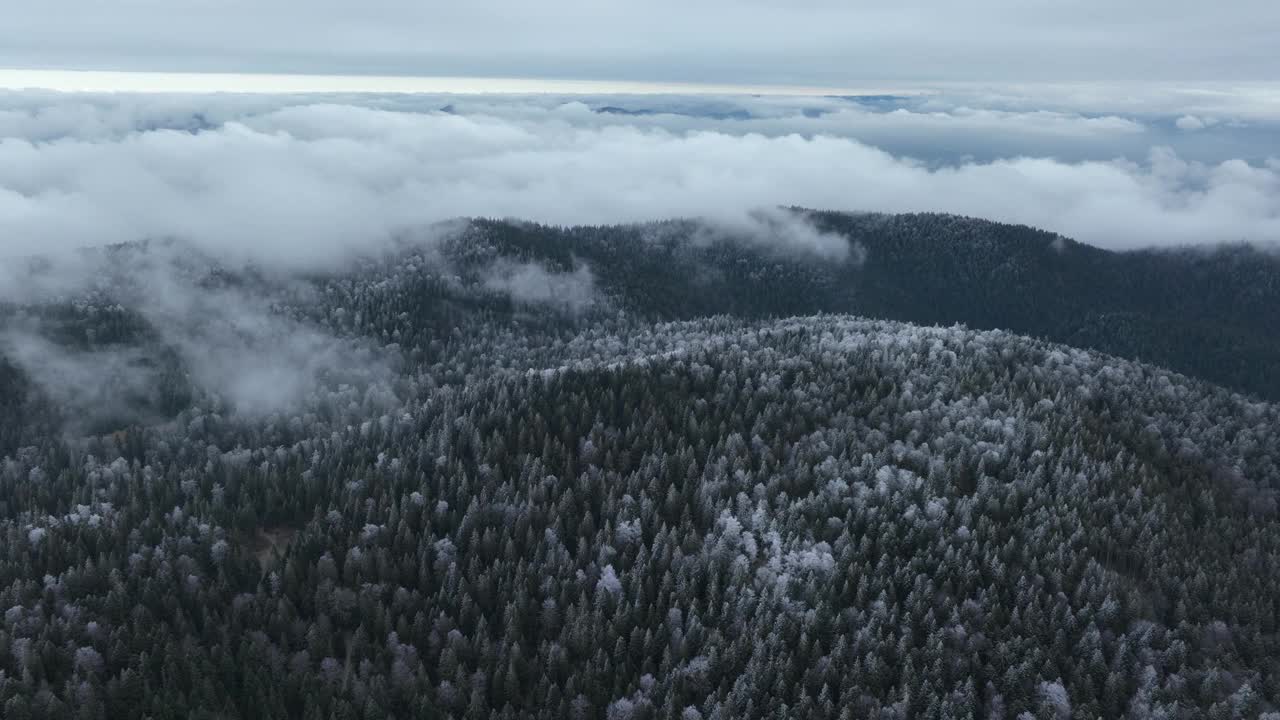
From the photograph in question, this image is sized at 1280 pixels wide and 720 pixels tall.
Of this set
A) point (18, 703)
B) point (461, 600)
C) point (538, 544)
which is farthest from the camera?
point (538, 544)

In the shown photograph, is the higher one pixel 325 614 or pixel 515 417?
pixel 515 417

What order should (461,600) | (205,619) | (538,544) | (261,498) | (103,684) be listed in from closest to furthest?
(103,684) < (205,619) < (461,600) < (538,544) < (261,498)

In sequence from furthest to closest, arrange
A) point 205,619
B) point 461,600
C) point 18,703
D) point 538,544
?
point 538,544, point 461,600, point 205,619, point 18,703

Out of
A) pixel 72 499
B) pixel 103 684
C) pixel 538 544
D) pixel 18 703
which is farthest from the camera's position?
pixel 72 499

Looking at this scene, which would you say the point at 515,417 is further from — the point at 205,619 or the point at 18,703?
the point at 18,703

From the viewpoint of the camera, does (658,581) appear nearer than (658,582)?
No

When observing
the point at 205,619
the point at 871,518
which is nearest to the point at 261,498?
the point at 205,619

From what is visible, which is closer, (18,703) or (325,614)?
(18,703)

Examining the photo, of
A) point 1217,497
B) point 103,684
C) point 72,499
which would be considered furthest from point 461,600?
point 1217,497

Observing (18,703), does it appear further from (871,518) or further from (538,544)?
(871,518)
